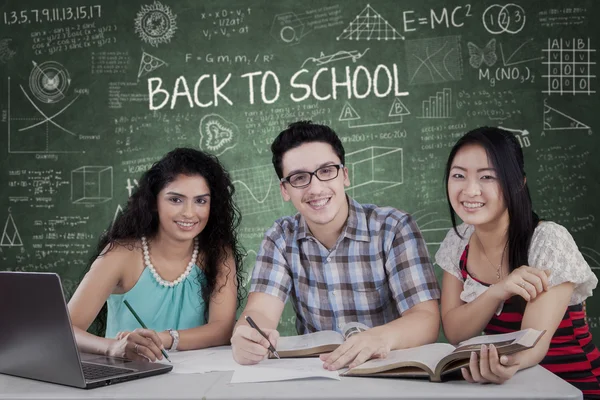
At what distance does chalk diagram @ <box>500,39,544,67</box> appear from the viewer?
3.39 m

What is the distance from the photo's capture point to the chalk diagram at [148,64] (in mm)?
3527

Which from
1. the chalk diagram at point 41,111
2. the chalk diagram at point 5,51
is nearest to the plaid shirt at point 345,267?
the chalk diagram at point 41,111

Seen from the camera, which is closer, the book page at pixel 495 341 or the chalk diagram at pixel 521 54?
the book page at pixel 495 341

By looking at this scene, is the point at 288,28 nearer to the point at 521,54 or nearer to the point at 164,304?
the point at 521,54

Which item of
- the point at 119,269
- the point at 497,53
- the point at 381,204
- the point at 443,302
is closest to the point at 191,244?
the point at 119,269

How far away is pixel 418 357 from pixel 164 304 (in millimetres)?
1098

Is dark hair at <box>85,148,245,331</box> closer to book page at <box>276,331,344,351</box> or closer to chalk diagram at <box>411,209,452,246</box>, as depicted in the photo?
book page at <box>276,331,344,351</box>

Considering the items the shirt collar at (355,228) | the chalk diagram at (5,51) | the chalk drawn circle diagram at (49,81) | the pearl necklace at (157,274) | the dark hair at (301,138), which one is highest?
the chalk diagram at (5,51)

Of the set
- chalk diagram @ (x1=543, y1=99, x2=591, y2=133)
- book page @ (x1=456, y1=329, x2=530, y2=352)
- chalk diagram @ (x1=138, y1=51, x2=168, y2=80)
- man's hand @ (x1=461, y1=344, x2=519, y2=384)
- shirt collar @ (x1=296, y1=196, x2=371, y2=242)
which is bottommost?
man's hand @ (x1=461, y1=344, x2=519, y2=384)

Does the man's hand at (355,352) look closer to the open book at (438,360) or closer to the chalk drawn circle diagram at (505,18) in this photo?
the open book at (438,360)

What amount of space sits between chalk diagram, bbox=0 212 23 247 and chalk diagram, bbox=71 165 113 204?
1.15 feet

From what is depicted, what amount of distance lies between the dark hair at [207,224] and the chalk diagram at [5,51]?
1.78m

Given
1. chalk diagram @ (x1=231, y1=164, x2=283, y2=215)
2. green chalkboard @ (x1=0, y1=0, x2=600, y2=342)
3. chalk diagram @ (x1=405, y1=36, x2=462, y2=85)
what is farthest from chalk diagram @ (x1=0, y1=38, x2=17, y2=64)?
chalk diagram @ (x1=405, y1=36, x2=462, y2=85)

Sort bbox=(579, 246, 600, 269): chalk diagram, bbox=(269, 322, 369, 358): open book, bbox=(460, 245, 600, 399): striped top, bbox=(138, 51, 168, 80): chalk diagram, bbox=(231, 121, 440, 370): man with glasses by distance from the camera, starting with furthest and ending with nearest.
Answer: bbox=(138, 51, 168, 80): chalk diagram < bbox=(579, 246, 600, 269): chalk diagram < bbox=(231, 121, 440, 370): man with glasses < bbox=(460, 245, 600, 399): striped top < bbox=(269, 322, 369, 358): open book
